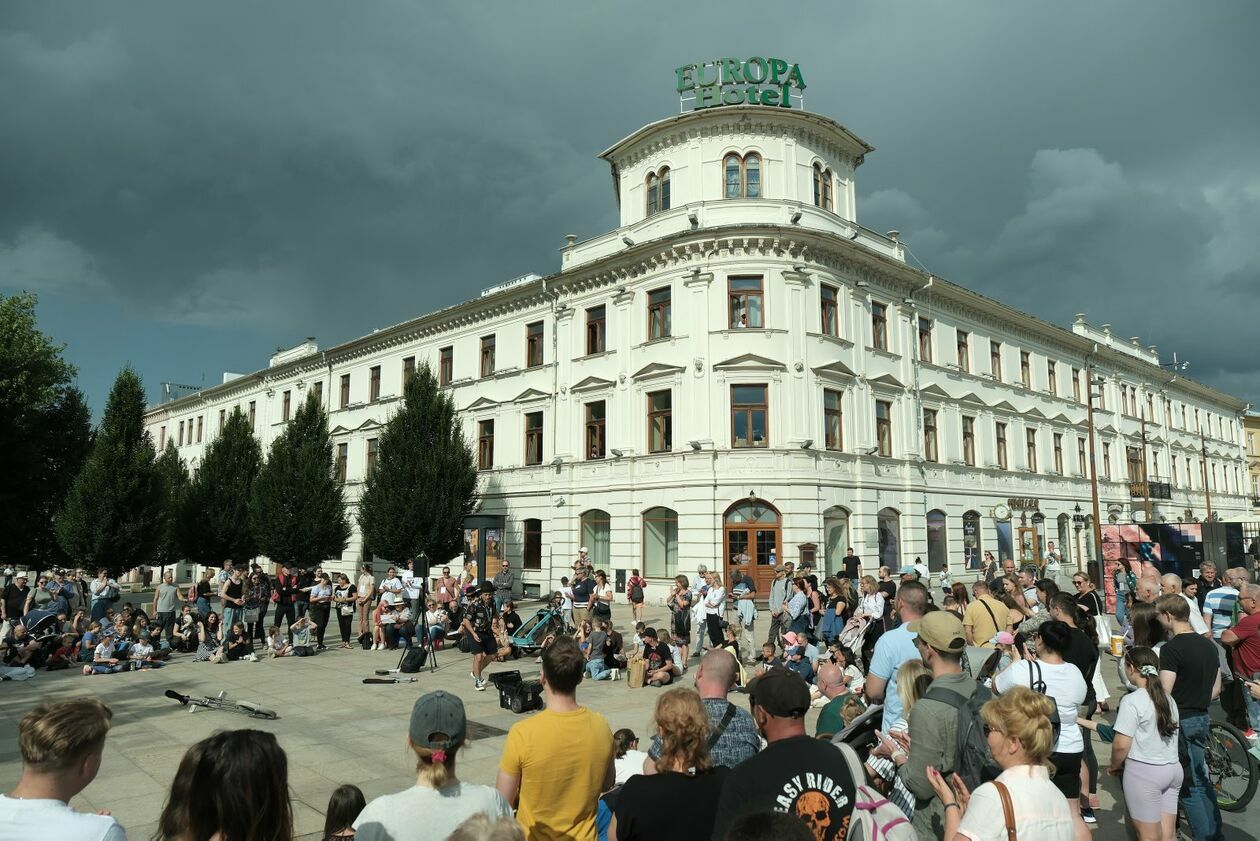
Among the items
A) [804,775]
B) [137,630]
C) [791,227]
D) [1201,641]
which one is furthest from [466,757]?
[791,227]

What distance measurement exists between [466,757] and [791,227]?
→ 864 inches

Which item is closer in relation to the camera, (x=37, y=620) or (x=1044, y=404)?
(x=37, y=620)

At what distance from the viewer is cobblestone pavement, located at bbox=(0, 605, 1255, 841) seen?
24.9ft

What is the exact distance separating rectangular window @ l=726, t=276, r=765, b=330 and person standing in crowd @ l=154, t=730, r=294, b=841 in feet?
83.3

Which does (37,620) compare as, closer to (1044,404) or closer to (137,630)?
(137,630)

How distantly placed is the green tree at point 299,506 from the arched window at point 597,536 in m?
12.8

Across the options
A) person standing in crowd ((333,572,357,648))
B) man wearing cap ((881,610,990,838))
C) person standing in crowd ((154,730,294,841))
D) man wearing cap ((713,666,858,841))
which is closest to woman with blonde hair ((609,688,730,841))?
man wearing cap ((713,666,858,841))

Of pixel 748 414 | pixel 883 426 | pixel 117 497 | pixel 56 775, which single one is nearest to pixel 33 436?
pixel 117 497

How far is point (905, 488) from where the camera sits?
98.1ft

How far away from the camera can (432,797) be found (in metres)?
3.39

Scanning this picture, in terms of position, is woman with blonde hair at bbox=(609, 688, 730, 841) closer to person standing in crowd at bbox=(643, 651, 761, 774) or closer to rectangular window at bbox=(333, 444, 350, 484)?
person standing in crowd at bbox=(643, 651, 761, 774)

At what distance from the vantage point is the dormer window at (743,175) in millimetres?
28266

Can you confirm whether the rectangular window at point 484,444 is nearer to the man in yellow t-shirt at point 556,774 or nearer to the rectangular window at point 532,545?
the rectangular window at point 532,545

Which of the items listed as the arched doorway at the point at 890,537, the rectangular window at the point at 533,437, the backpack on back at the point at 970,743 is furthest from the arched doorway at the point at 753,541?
the backpack on back at the point at 970,743
